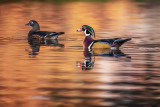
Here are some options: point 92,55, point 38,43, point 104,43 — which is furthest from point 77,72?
point 38,43

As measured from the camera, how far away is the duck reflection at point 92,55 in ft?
56.7

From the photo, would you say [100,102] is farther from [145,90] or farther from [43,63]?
[43,63]

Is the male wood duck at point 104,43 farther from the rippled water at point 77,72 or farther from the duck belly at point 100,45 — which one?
the rippled water at point 77,72

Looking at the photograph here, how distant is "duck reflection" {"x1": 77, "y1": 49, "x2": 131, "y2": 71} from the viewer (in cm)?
1729

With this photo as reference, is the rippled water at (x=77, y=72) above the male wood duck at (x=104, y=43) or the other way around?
the other way around

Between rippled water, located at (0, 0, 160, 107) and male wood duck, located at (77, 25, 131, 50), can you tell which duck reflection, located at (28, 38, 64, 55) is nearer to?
rippled water, located at (0, 0, 160, 107)

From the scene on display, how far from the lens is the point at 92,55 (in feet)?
65.1

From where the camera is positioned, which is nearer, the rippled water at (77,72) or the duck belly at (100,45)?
the rippled water at (77,72)

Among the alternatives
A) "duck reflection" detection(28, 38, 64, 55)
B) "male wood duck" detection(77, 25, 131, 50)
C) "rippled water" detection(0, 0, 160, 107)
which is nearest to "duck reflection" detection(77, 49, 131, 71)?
"rippled water" detection(0, 0, 160, 107)

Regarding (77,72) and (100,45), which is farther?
(100,45)

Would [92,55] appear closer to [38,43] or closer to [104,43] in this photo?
[104,43]

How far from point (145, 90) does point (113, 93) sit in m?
0.75

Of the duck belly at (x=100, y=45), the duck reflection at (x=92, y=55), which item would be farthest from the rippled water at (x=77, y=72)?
the duck belly at (x=100, y=45)

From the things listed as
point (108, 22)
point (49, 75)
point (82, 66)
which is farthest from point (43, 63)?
point (108, 22)
